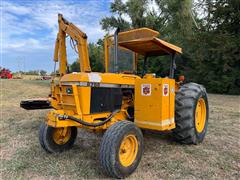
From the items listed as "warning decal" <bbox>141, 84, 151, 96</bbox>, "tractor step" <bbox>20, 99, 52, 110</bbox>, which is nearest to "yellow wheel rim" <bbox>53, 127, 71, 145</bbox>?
"tractor step" <bbox>20, 99, 52, 110</bbox>

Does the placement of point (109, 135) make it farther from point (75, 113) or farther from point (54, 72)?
point (54, 72)

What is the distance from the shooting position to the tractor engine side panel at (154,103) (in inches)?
152

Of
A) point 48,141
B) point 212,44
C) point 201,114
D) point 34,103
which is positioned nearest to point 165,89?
point 201,114

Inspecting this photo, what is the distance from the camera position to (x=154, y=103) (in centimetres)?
388

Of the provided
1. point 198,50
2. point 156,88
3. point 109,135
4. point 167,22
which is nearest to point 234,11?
point 198,50

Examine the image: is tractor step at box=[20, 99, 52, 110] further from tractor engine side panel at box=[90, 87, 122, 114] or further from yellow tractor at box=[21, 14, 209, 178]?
tractor engine side panel at box=[90, 87, 122, 114]

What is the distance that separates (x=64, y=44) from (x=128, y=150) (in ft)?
9.11

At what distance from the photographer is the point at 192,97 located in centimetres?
466

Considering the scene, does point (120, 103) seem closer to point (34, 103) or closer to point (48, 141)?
point (48, 141)

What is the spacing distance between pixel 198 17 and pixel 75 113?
2010 centimetres

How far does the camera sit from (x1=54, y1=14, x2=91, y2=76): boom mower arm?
4452 mm

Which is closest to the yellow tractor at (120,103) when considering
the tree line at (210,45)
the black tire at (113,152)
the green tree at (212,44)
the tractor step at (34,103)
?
the black tire at (113,152)

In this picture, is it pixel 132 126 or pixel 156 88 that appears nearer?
pixel 132 126

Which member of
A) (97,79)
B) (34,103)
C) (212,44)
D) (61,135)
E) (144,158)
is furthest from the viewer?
(212,44)
